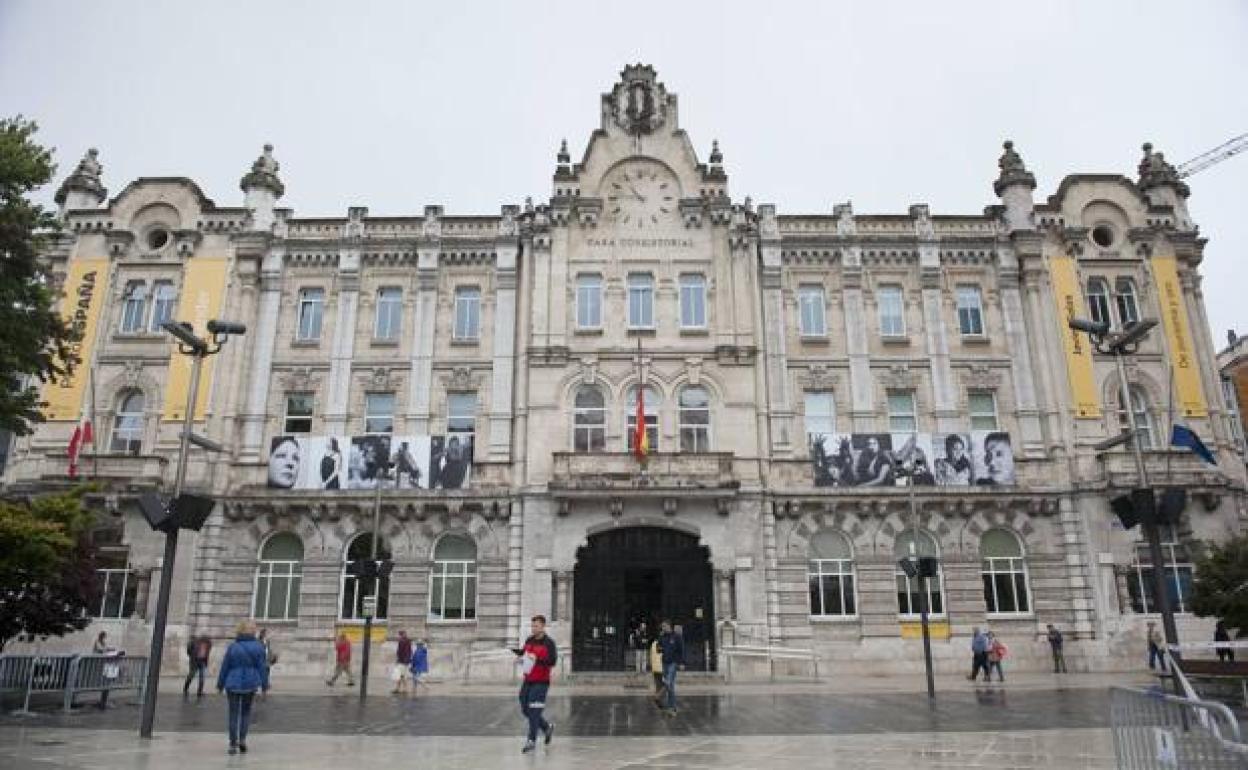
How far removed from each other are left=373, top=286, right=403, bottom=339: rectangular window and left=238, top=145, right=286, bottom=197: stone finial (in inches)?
258

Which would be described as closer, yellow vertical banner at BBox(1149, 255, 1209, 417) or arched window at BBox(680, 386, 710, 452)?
arched window at BBox(680, 386, 710, 452)

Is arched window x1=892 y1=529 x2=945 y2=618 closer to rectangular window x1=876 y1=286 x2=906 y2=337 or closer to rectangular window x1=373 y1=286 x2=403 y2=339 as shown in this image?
rectangular window x1=876 y1=286 x2=906 y2=337

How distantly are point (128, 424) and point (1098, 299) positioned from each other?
39454 millimetres

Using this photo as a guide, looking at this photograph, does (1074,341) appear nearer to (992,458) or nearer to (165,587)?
(992,458)

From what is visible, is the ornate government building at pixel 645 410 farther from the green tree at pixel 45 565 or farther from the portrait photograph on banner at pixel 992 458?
the green tree at pixel 45 565

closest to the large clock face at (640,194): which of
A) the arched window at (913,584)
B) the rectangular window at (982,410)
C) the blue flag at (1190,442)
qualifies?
the rectangular window at (982,410)

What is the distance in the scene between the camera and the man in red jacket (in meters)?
13.1

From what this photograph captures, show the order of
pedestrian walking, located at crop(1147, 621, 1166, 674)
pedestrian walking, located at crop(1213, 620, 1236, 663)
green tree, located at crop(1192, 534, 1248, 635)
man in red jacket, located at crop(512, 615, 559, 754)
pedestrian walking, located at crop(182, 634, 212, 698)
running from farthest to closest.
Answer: pedestrian walking, located at crop(1147, 621, 1166, 674) → pedestrian walking, located at crop(1213, 620, 1236, 663) → green tree, located at crop(1192, 534, 1248, 635) → pedestrian walking, located at crop(182, 634, 212, 698) → man in red jacket, located at crop(512, 615, 559, 754)

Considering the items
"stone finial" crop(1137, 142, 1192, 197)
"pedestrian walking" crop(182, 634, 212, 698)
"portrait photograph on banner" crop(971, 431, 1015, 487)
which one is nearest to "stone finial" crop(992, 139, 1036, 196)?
"stone finial" crop(1137, 142, 1192, 197)

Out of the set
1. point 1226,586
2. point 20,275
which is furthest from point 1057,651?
point 20,275

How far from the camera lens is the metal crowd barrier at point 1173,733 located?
6875 millimetres

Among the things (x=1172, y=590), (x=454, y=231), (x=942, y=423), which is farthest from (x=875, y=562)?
(x=454, y=231)

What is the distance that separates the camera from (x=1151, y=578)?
30219mm

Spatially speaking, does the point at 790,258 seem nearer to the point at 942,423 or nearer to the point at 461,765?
the point at 942,423
